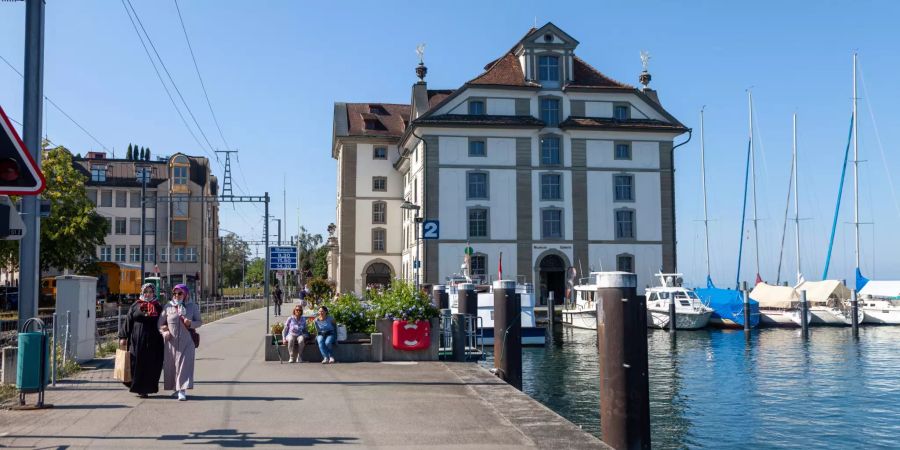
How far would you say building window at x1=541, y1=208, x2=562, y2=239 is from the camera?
5824 cm

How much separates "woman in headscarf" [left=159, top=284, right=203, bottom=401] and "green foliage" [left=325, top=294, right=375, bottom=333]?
Result: 239 inches

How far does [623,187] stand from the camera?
5978cm

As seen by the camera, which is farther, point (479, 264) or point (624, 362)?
point (479, 264)

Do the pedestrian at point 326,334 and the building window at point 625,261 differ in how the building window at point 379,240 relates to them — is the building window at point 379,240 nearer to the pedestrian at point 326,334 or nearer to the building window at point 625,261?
the building window at point 625,261

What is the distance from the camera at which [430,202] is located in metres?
57.1

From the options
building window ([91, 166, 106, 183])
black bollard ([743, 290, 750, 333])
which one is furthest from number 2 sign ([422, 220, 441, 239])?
building window ([91, 166, 106, 183])

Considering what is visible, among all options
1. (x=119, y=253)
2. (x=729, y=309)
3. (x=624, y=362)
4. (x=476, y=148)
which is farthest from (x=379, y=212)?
(x=624, y=362)

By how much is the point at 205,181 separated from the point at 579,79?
48263mm

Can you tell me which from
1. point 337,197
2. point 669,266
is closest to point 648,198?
point 669,266

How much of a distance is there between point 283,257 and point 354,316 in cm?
706

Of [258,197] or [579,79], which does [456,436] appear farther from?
[579,79]

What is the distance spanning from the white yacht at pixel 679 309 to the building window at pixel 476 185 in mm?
13435

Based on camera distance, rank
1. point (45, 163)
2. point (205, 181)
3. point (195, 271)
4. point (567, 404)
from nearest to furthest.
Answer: point (567, 404), point (45, 163), point (195, 271), point (205, 181)

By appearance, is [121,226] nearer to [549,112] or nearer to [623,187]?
[549,112]
